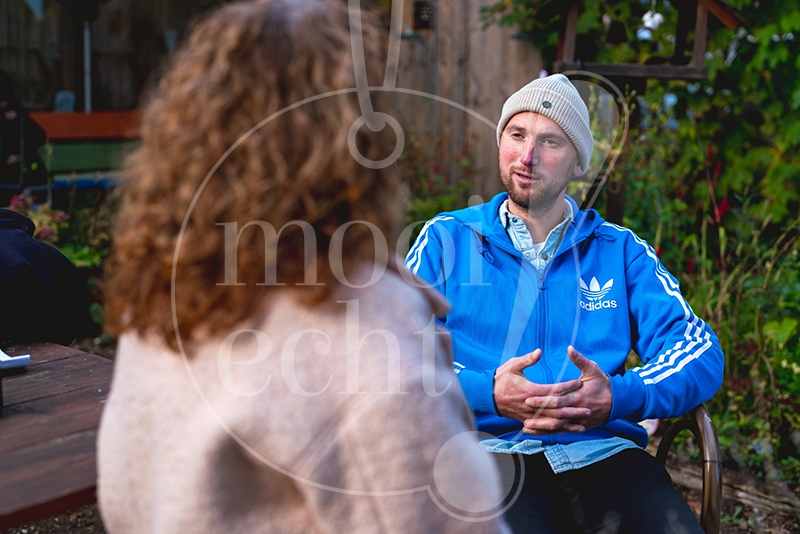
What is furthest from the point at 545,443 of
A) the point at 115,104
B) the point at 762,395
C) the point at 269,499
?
the point at 115,104

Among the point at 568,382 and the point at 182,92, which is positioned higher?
the point at 182,92

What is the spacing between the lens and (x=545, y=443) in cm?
179

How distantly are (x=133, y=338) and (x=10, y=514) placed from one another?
374 millimetres

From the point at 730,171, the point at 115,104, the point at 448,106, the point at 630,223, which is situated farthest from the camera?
the point at 115,104

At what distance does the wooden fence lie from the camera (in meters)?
5.77

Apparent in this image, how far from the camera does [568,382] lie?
1.69 m

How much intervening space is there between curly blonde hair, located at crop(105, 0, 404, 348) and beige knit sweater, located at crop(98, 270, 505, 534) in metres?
0.04

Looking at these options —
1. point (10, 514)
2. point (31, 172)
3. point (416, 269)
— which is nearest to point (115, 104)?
point (31, 172)

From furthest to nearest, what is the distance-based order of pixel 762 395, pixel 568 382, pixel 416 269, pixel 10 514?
pixel 762 395
pixel 416 269
pixel 568 382
pixel 10 514

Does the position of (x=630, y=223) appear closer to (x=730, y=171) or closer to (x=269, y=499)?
(x=730, y=171)

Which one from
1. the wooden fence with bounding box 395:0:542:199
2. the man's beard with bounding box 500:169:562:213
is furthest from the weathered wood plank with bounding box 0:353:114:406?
the wooden fence with bounding box 395:0:542:199

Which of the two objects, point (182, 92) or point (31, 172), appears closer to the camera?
point (182, 92)

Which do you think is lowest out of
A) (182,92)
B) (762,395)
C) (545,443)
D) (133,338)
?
(762,395)

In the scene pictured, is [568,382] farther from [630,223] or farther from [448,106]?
[448,106]
